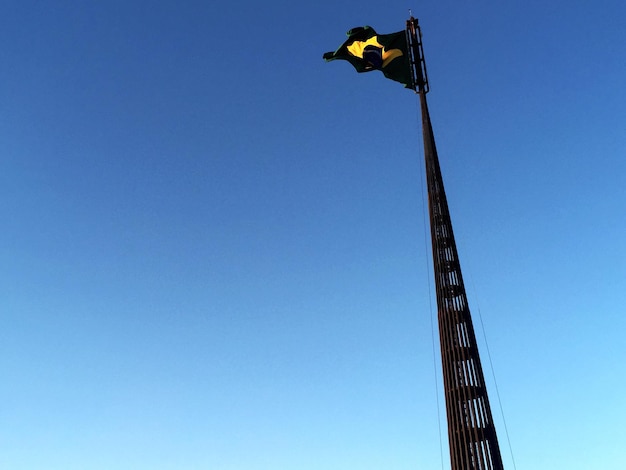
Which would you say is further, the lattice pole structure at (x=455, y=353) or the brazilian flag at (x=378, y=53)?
the brazilian flag at (x=378, y=53)

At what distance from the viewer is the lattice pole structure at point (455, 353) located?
76.5 feet

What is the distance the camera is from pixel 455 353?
25203mm

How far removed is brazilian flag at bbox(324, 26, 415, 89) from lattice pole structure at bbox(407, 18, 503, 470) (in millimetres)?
4255

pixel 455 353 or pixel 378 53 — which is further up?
pixel 378 53

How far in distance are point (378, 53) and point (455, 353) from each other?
16927 mm

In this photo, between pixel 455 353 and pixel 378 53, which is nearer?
pixel 455 353

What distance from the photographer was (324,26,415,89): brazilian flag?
31.6 metres

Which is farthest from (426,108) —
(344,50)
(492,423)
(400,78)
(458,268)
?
(492,423)

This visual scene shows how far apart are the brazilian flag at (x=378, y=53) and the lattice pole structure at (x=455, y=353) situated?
4.25 m

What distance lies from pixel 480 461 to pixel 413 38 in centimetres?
2210

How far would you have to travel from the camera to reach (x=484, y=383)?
2434 centimetres

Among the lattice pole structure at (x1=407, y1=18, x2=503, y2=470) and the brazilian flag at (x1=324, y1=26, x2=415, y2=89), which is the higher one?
the brazilian flag at (x1=324, y1=26, x2=415, y2=89)

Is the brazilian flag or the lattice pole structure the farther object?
the brazilian flag

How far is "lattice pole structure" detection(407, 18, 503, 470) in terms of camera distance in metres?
23.3
